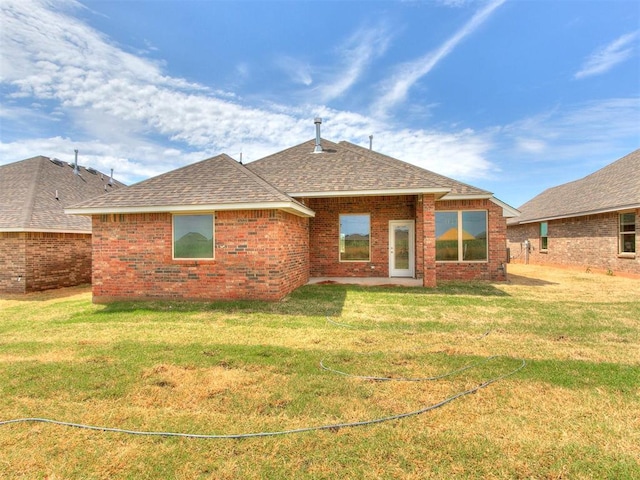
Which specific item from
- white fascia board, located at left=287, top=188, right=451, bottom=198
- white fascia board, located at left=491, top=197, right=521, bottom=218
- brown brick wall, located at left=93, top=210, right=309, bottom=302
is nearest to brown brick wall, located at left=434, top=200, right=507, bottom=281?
white fascia board, located at left=491, top=197, right=521, bottom=218

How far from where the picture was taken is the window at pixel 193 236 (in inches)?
339

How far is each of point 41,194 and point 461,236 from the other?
17.3 metres

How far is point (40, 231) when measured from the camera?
11.6m

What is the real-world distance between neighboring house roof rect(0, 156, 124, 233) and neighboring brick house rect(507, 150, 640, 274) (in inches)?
877

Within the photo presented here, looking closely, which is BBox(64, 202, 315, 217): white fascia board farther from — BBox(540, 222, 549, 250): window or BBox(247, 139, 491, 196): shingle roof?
BBox(540, 222, 549, 250): window

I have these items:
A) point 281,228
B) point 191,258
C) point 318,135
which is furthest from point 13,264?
point 318,135

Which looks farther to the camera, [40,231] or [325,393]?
[40,231]

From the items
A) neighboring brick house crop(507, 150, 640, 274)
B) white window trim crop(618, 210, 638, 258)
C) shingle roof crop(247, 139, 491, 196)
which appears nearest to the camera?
shingle roof crop(247, 139, 491, 196)

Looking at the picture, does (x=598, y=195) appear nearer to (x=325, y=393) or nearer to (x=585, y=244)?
(x=585, y=244)

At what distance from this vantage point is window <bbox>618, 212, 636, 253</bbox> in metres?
13.2

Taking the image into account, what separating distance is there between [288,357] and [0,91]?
16537mm

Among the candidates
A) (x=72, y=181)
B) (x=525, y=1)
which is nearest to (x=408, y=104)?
(x=525, y=1)

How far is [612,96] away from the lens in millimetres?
15852

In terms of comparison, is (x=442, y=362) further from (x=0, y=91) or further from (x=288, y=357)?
(x=0, y=91)
